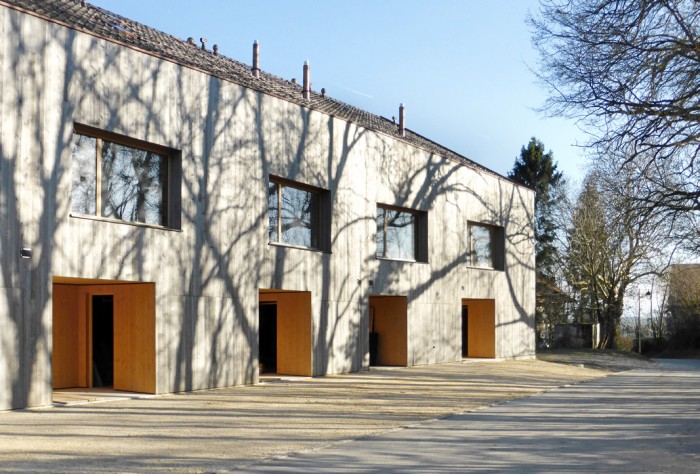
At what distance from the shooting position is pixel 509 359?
27.6 meters

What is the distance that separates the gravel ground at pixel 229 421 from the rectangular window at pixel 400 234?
4.18 metres

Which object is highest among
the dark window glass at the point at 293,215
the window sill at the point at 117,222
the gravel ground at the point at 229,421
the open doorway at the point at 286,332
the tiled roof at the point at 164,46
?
the tiled roof at the point at 164,46

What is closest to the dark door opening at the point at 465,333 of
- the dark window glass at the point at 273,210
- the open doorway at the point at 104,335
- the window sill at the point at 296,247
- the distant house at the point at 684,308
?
the window sill at the point at 296,247

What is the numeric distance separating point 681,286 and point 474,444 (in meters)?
37.0

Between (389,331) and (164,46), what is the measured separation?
381 inches

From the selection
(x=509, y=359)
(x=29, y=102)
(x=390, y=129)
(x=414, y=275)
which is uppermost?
(x=390, y=129)

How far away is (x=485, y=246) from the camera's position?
2734 cm

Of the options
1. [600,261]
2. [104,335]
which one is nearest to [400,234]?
[104,335]

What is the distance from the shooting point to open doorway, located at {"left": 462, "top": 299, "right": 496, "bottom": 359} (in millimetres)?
27156

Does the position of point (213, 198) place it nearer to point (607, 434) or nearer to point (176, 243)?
point (176, 243)

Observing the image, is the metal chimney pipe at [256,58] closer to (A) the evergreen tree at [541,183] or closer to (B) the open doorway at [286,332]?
(B) the open doorway at [286,332]

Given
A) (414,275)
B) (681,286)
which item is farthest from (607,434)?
(681,286)

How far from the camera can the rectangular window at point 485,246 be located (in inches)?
1045

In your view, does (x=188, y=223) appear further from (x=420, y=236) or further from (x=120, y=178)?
(x=420, y=236)
